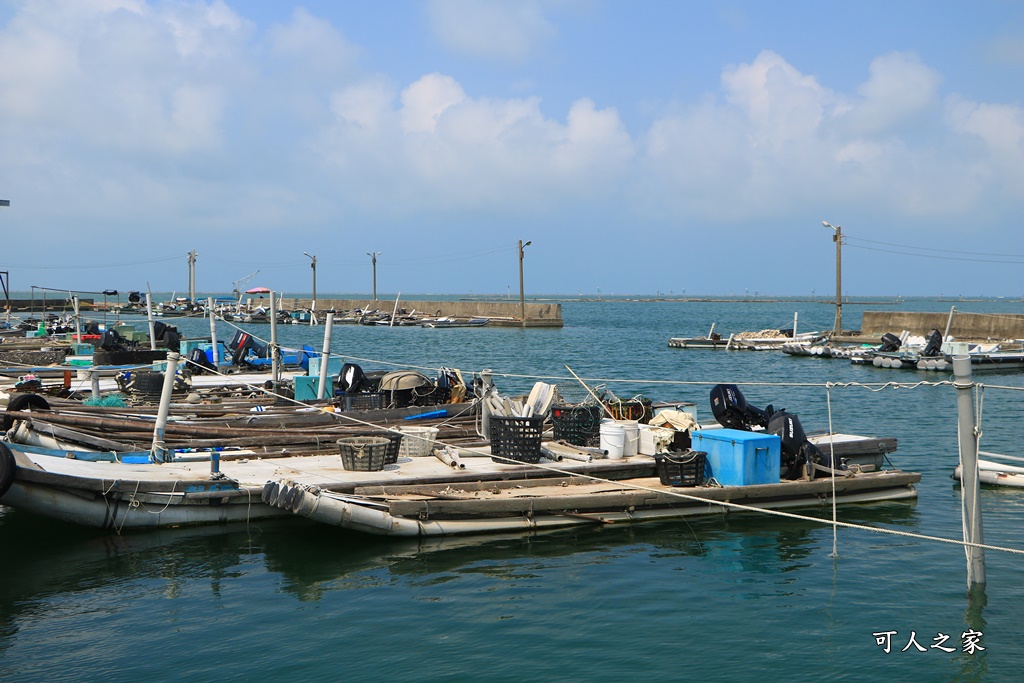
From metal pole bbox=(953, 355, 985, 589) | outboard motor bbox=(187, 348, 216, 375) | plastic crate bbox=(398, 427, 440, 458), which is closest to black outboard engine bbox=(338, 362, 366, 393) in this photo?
plastic crate bbox=(398, 427, 440, 458)

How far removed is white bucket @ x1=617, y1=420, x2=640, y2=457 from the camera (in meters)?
14.8

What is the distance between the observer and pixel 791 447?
14.2 metres

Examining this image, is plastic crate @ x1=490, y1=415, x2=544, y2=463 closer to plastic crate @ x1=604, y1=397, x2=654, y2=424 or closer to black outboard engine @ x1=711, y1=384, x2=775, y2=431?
plastic crate @ x1=604, y1=397, x2=654, y2=424

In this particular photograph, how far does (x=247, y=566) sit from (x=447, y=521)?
8.95 feet

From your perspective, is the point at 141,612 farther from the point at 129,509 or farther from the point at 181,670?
the point at 129,509

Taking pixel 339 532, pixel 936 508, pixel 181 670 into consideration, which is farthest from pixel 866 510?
pixel 181 670

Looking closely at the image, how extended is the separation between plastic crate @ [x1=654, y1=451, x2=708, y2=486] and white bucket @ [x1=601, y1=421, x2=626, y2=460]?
111cm

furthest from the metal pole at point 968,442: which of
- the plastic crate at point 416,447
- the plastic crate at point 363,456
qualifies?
the plastic crate at point 416,447

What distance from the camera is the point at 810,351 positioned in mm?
51219

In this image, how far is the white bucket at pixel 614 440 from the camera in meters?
14.7

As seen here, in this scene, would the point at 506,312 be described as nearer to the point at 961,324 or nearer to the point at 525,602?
the point at 961,324

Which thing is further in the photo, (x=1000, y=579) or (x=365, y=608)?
(x=1000, y=579)

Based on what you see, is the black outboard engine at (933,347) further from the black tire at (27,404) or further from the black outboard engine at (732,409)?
the black tire at (27,404)

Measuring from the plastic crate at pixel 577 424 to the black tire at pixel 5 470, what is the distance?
885 centimetres
